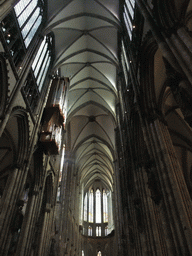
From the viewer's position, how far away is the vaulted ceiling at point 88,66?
14.3 meters

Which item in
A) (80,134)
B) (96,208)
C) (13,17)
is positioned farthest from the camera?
(96,208)

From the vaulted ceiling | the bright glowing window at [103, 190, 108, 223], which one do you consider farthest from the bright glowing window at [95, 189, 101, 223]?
the vaulted ceiling

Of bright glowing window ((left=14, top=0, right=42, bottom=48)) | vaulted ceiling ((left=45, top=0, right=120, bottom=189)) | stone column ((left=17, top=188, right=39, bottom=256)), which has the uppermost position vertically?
vaulted ceiling ((left=45, top=0, right=120, bottom=189))

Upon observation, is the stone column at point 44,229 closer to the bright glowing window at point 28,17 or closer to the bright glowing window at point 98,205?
the bright glowing window at point 28,17

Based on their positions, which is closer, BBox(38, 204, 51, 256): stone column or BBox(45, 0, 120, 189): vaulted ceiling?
BBox(38, 204, 51, 256): stone column

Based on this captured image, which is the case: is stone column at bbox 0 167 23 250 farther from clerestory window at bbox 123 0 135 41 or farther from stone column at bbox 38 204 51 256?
clerestory window at bbox 123 0 135 41

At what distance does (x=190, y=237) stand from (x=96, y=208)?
31.2m

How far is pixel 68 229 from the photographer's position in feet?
65.0

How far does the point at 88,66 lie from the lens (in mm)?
19047

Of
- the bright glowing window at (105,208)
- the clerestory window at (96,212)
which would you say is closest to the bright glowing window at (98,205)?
the clerestory window at (96,212)

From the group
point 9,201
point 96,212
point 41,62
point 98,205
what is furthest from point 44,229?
point 98,205

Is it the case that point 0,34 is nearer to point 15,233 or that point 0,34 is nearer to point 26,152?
point 26,152

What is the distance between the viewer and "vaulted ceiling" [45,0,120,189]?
1427 centimetres

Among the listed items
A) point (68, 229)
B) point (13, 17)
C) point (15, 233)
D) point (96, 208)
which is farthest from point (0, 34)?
point (96, 208)
